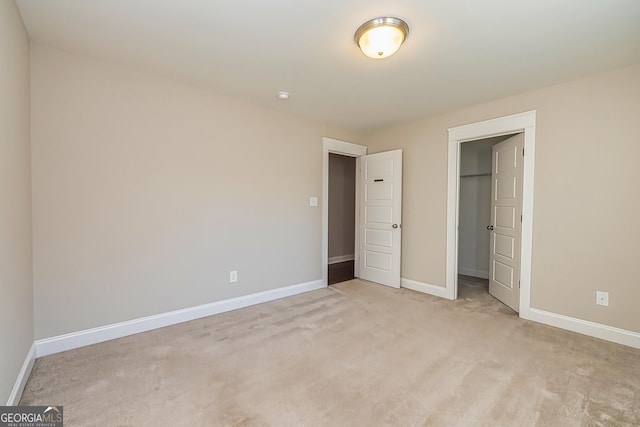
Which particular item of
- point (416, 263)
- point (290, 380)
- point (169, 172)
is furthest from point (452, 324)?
point (169, 172)

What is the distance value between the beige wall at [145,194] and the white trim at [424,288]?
5.81ft

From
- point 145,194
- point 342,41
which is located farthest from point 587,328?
point 145,194

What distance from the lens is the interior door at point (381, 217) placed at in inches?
167

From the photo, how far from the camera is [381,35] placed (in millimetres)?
1943

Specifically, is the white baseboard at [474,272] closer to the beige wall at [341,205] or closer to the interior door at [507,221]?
the interior door at [507,221]

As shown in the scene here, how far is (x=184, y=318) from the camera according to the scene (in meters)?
A: 2.97

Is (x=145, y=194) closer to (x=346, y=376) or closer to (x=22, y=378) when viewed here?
(x=22, y=378)

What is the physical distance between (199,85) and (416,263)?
142 inches

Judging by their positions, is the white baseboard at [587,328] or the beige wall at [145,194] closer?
the beige wall at [145,194]

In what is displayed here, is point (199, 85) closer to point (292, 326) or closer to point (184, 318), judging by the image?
point (184, 318)

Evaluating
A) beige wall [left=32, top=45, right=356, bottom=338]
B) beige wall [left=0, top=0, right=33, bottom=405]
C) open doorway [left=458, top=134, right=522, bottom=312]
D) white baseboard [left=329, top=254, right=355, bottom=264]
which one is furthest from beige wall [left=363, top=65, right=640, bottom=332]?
beige wall [left=0, top=0, right=33, bottom=405]

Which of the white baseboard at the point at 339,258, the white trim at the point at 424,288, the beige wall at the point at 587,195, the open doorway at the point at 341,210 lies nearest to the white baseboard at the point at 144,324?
the white trim at the point at 424,288

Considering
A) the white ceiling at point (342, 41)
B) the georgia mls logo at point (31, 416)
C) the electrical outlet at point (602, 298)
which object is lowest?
the georgia mls logo at point (31, 416)

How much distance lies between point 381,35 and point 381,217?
2.85 metres
